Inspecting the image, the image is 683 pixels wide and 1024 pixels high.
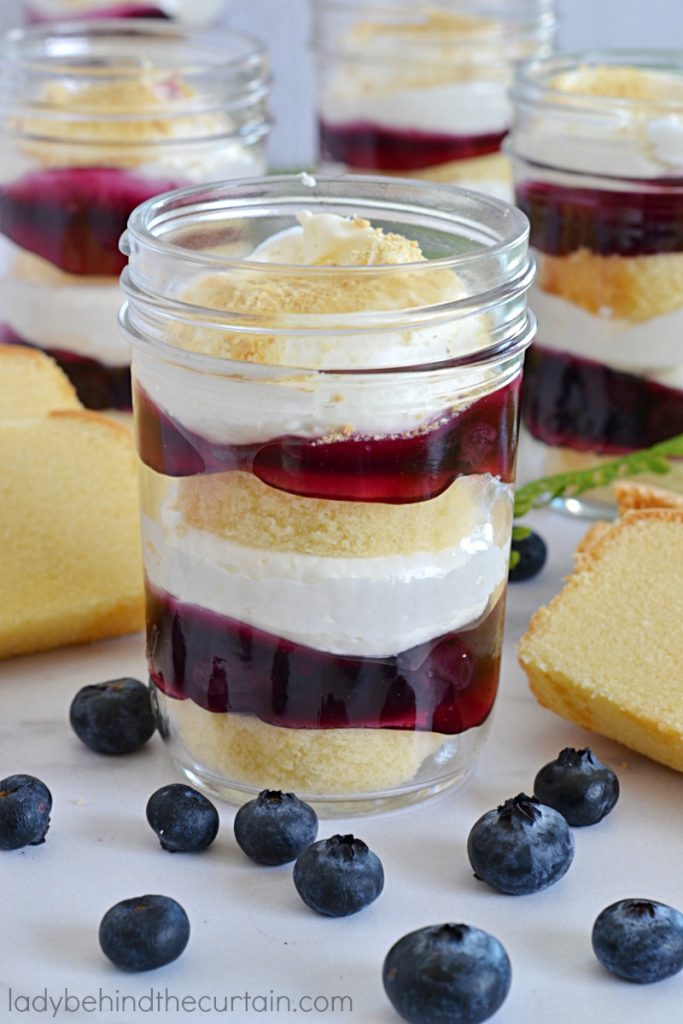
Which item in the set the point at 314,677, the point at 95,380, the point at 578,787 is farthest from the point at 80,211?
the point at 578,787

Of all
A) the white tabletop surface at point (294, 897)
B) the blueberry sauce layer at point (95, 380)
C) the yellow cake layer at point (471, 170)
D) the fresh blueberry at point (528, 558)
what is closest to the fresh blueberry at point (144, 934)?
the white tabletop surface at point (294, 897)

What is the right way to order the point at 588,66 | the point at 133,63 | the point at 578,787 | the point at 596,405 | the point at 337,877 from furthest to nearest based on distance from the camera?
1. the point at 133,63
2. the point at 588,66
3. the point at 596,405
4. the point at 578,787
5. the point at 337,877

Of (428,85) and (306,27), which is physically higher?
(428,85)

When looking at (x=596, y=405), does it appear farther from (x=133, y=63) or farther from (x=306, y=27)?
(x=306, y=27)

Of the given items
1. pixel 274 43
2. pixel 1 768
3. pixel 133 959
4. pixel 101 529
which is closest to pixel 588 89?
pixel 101 529

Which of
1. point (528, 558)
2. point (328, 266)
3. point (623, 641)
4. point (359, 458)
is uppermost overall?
point (328, 266)

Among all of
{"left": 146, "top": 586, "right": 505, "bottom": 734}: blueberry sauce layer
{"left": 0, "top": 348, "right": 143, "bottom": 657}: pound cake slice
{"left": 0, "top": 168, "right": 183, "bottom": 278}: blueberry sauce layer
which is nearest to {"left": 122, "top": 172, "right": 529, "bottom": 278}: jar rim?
{"left": 146, "top": 586, "right": 505, "bottom": 734}: blueberry sauce layer

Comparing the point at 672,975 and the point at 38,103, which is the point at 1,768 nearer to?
the point at 672,975

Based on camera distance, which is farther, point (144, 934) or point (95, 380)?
point (95, 380)
